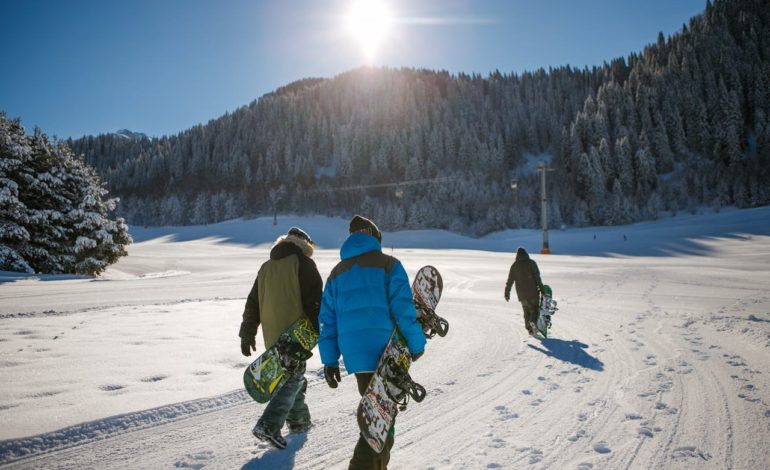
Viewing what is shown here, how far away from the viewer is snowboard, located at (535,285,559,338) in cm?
757

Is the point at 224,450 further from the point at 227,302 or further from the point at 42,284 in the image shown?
the point at 42,284

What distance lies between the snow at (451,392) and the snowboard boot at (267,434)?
4.0 inches

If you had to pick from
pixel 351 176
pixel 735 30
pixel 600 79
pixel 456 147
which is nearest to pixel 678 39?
pixel 735 30

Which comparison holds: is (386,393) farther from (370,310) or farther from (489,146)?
(489,146)

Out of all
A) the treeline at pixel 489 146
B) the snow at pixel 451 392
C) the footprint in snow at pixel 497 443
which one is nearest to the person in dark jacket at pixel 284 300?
the snow at pixel 451 392

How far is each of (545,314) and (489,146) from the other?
94.4 meters

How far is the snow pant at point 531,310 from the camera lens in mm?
7730

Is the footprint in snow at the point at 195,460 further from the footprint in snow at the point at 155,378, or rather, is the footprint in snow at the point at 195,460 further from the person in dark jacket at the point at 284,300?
the footprint in snow at the point at 155,378

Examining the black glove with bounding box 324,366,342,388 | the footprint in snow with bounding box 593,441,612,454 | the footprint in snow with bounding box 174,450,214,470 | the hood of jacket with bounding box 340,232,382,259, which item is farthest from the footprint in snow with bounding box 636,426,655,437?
the footprint in snow with bounding box 174,450,214,470

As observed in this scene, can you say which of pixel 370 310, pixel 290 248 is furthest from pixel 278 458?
pixel 290 248

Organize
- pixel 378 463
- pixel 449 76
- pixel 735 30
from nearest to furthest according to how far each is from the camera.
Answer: pixel 378 463 < pixel 735 30 < pixel 449 76

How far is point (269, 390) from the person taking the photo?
3.33 meters

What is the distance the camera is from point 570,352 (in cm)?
641

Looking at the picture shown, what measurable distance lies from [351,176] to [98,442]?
9447 cm
